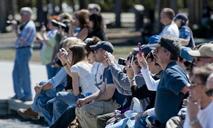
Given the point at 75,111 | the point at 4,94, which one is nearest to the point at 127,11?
the point at 4,94

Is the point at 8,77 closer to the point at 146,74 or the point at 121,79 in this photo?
the point at 121,79

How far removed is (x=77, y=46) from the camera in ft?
32.0

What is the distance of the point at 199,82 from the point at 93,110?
3.45m

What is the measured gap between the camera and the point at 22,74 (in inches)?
554

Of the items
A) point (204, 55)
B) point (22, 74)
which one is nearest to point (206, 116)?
point (204, 55)

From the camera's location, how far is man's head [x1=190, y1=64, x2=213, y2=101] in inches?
231

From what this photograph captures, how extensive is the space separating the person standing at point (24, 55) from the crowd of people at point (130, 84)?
3.31 ft

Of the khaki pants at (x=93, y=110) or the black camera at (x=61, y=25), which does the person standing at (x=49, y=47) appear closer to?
the black camera at (x=61, y=25)

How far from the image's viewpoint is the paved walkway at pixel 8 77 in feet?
50.3

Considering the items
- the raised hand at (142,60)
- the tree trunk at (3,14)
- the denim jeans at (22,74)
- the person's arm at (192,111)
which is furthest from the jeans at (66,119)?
the tree trunk at (3,14)

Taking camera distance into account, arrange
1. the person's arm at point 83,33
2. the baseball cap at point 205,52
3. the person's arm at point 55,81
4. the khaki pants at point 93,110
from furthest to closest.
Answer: the person's arm at point 83,33
the person's arm at point 55,81
the khaki pants at point 93,110
the baseball cap at point 205,52

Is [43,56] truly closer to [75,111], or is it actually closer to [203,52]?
[75,111]

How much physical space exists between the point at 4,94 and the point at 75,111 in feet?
18.7

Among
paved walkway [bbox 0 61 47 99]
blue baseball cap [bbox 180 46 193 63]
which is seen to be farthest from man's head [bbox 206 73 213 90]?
paved walkway [bbox 0 61 47 99]
